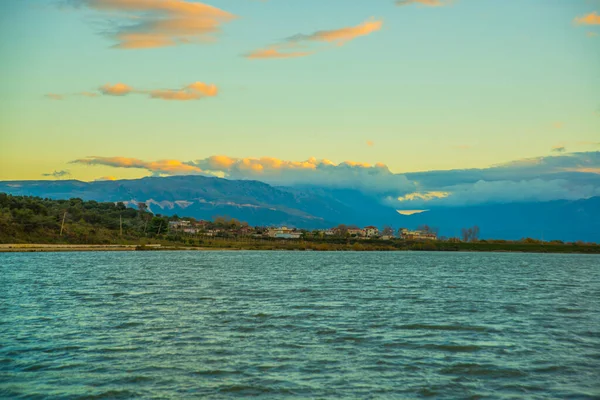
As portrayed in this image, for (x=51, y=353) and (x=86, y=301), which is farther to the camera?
(x=86, y=301)

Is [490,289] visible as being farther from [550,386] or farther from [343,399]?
[343,399]

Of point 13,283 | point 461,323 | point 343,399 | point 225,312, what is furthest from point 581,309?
point 13,283

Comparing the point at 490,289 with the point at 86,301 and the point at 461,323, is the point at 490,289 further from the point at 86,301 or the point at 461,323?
the point at 86,301

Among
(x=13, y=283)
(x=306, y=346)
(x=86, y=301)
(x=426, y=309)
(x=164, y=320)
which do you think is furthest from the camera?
(x=13, y=283)

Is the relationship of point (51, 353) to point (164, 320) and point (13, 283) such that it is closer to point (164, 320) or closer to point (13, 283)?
point (164, 320)

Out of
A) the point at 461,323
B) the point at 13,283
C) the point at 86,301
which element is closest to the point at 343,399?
the point at 461,323

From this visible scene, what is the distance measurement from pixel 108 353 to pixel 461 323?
2045 centimetres

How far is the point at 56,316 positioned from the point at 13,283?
30399 millimetres

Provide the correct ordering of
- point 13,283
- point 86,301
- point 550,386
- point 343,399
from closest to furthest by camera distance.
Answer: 1. point 343,399
2. point 550,386
3. point 86,301
4. point 13,283

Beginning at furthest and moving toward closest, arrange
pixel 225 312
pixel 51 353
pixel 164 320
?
pixel 225 312 < pixel 164 320 < pixel 51 353

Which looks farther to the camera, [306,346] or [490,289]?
[490,289]

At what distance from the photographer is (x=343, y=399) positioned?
2006cm

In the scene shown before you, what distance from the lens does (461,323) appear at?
123ft

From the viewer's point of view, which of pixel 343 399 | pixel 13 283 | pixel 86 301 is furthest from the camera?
pixel 13 283
